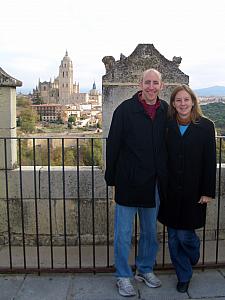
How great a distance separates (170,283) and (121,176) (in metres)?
1.09

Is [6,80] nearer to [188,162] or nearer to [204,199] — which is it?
[188,162]

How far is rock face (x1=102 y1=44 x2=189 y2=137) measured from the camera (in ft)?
14.0

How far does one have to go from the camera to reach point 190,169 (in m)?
3.13

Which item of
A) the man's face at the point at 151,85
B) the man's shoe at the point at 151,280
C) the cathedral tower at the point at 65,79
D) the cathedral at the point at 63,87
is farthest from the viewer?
the cathedral tower at the point at 65,79

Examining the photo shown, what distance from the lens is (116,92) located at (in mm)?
4270

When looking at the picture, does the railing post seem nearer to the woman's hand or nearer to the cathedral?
the woman's hand

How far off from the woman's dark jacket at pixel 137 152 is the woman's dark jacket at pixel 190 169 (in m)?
0.08

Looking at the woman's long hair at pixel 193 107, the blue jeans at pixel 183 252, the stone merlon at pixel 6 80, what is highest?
the stone merlon at pixel 6 80

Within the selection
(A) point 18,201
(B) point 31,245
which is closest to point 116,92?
(A) point 18,201

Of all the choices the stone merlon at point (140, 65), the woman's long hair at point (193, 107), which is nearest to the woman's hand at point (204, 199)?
the woman's long hair at point (193, 107)

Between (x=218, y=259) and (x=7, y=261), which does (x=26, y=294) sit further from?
(x=218, y=259)

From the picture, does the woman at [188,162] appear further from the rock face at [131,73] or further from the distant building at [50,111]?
the distant building at [50,111]

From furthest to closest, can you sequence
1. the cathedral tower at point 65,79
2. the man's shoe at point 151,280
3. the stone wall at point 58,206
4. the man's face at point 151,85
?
the cathedral tower at point 65,79 < the stone wall at point 58,206 < the man's shoe at point 151,280 < the man's face at point 151,85

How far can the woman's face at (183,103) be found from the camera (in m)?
3.08
